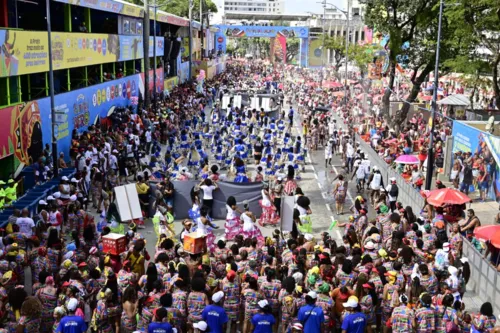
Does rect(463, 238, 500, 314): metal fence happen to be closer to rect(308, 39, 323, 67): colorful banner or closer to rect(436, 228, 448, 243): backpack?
rect(436, 228, 448, 243): backpack

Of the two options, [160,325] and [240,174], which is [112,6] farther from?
[160,325]

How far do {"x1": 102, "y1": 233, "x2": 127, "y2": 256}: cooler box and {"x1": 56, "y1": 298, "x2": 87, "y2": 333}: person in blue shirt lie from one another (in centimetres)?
229

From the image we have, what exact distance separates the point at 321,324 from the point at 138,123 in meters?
20.6

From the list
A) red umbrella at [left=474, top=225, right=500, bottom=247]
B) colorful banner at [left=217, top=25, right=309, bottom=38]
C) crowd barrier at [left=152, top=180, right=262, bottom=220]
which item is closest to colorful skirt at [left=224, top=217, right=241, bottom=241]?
crowd barrier at [left=152, top=180, right=262, bottom=220]

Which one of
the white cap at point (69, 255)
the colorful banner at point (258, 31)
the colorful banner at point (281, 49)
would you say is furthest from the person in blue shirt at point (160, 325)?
the colorful banner at point (258, 31)

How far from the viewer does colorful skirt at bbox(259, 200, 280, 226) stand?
55.7ft

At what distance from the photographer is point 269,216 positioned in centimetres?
1709

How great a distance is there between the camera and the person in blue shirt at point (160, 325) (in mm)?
8062

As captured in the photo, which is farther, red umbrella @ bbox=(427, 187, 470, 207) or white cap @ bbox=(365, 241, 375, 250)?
red umbrella @ bbox=(427, 187, 470, 207)

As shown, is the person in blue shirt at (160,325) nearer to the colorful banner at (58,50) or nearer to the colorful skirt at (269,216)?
the colorful skirt at (269,216)

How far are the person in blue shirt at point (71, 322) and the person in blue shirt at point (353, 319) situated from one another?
3.52m

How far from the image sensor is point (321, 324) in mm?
8688

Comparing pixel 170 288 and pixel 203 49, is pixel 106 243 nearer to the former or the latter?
pixel 170 288

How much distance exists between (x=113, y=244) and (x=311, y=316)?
3834 millimetres
